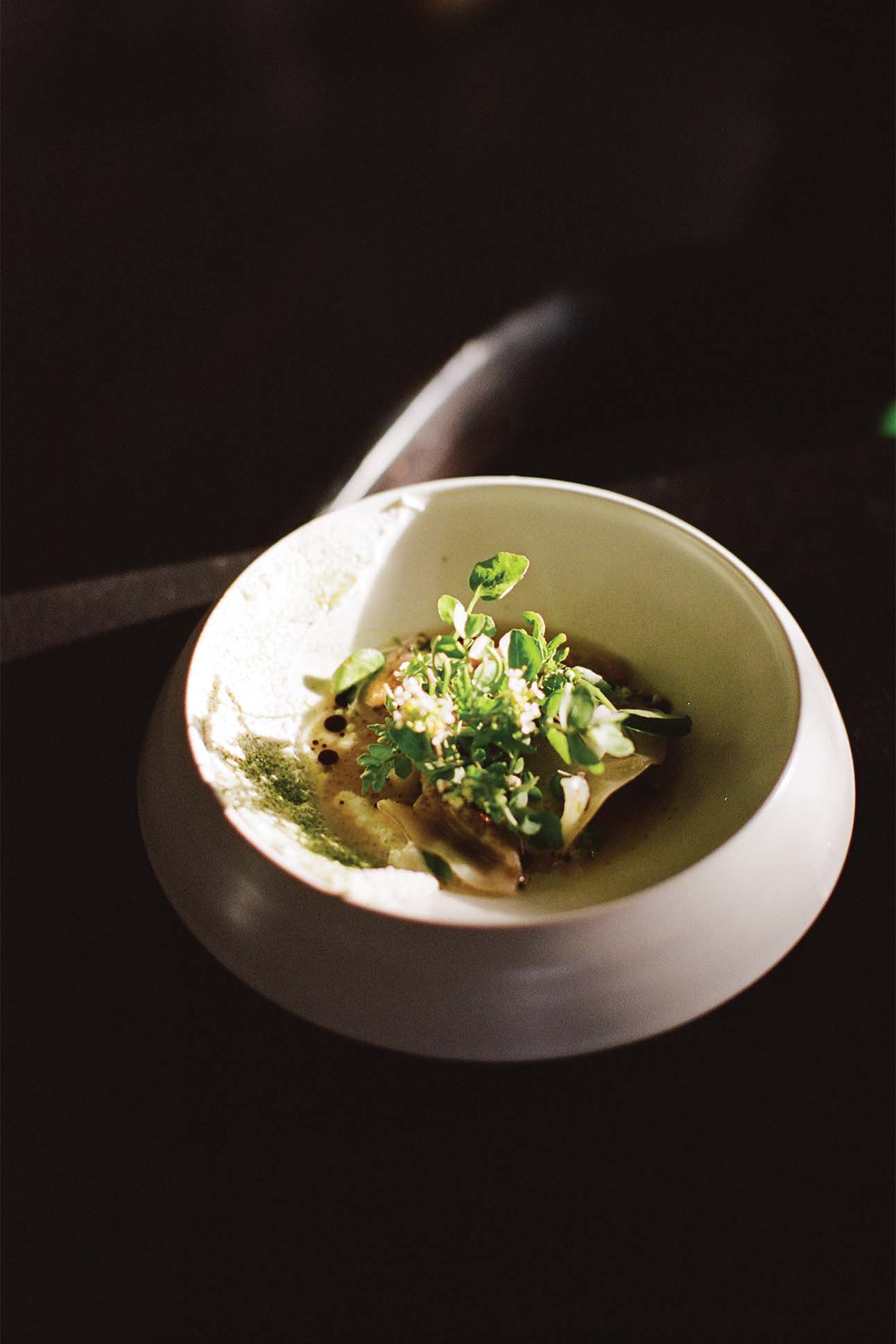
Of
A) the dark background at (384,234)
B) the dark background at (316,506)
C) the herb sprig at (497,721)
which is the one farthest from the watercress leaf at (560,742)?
the dark background at (384,234)

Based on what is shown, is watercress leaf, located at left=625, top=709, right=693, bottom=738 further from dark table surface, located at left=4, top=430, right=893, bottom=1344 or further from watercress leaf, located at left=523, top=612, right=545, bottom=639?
dark table surface, located at left=4, top=430, right=893, bottom=1344

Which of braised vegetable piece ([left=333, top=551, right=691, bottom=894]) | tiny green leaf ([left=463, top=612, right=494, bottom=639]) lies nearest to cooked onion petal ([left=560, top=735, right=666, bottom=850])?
braised vegetable piece ([left=333, top=551, right=691, bottom=894])

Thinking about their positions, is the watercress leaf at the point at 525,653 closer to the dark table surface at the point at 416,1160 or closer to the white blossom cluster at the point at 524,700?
the white blossom cluster at the point at 524,700

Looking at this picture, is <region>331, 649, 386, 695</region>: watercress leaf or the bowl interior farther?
<region>331, 649, 386, 695</region>: watercress leaf

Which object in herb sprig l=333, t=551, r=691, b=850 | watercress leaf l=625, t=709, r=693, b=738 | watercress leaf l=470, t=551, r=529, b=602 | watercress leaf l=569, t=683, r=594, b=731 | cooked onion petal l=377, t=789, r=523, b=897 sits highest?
A: watercress leaf l=470, t=551, r=529, b=602

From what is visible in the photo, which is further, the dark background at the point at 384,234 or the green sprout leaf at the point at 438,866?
the dark background at the point at 384,234

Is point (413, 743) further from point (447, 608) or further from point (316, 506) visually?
point (316, 506)

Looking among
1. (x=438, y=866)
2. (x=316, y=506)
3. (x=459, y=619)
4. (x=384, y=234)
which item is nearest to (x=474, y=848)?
(x=438, y=866)

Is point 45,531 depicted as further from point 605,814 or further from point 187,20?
point 187,20

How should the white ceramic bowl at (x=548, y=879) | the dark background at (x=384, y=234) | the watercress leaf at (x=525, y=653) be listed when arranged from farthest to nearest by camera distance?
the dark background at (x=384, y=234) < the watercress leaf at (x=525, y=653) < the white ceramic bowl at (x=548, y=879)
